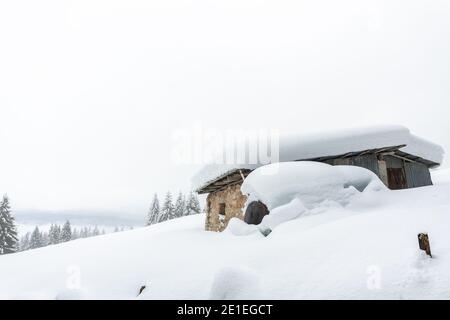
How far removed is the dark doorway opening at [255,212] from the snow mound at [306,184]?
8.7 inches

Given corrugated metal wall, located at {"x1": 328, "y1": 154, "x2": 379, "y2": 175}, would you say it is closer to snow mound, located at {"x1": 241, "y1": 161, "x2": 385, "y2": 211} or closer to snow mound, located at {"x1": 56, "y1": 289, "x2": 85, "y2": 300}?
snow mound, located at {"x1": 241, "y1": 161, "x2": 385, "y2": 211}

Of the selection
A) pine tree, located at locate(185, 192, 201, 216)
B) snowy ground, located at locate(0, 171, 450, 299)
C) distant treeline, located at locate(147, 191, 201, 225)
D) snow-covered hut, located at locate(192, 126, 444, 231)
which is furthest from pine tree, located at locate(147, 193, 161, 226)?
snowy ground, located at locate(0, 171, 450, 299)

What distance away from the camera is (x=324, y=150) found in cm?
927

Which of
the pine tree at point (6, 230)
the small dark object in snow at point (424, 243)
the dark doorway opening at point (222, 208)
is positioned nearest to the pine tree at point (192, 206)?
the pine tree at point (6, 230)

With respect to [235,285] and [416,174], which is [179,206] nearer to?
[416,174]

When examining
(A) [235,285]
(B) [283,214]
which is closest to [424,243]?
(A) [235,285]

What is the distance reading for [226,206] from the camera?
1127 centimetres

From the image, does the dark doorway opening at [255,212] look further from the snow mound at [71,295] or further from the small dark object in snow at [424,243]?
the snow mound at [71,295]

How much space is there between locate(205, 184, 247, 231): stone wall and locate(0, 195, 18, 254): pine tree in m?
29.4

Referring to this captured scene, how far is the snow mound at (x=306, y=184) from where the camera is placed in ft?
22.5

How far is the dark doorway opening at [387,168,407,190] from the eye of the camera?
1072cm
